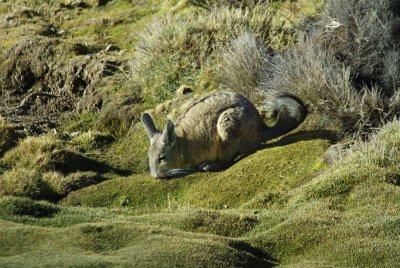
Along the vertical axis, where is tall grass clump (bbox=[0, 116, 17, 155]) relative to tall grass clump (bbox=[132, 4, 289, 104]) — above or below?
below

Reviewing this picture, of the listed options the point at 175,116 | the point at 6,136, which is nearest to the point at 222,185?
the point at 175,116

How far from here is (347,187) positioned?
10.5 meters

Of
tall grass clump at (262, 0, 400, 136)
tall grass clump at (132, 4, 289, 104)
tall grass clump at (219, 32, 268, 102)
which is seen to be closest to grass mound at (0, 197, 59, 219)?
tall grass clump at (262, 0, 400, 136)

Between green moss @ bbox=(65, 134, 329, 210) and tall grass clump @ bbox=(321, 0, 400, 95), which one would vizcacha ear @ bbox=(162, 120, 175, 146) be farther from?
tall grass clump @ bbox=(321, 0, 400, 95)

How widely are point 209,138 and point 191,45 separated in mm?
6542

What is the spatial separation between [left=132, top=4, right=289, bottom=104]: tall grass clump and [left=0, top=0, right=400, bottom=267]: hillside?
5 centimetres

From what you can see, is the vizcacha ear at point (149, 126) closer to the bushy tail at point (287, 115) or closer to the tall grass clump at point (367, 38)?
the bushy tail at point (287, 115)

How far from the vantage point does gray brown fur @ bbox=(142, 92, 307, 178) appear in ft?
43.1

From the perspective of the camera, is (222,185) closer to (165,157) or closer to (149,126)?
(165,157)

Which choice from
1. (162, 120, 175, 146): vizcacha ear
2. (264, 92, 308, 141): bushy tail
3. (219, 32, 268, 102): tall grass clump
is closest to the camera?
(162, 120, 175, 146): vizcacha ear

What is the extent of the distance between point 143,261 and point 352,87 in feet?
25.9

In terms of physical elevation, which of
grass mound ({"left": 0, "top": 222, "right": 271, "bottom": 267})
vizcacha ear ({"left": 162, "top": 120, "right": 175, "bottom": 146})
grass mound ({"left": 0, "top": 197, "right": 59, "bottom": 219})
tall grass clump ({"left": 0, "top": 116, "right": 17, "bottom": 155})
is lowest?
tall grass clump ({"left": 0, "top": 116, "right": 17, "bottom": 155})

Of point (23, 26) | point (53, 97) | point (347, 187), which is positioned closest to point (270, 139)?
point (347, 187)

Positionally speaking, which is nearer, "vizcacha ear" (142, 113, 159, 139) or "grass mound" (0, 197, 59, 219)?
"grass mound" (0, 197, 59, 219)
